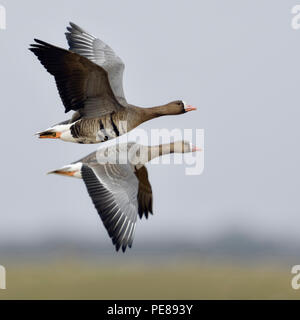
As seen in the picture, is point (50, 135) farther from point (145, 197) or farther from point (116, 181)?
point (145, 197)

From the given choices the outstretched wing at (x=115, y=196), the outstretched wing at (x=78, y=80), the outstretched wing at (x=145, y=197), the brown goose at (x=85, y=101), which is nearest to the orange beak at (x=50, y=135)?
the brown goose at (x=85, y=101)

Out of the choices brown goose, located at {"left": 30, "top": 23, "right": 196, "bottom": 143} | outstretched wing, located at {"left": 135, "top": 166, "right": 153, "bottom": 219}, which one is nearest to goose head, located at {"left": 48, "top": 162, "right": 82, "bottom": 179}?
brown goose, located at {"left": 30, "top": 23, "right": 196, "bottom": 143}

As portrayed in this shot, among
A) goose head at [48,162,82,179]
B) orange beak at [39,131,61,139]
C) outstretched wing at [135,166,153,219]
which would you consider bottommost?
outstretched wing at [135,166,153,219]

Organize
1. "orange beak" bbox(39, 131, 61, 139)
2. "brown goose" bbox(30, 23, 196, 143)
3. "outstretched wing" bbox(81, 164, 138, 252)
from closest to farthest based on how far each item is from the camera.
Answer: "outstretched wing" bbox(81, 164, 138, 252) → "brown goose" bbox(30, 23, 196, 143) → "orange beak" bbox(39, 131, 61, 139)

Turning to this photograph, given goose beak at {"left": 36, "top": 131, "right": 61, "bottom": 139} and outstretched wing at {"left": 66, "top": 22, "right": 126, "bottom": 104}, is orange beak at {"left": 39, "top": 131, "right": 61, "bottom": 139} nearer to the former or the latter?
goose beak at {"left": 36, "top": 131, "right": 61, "bottom": 139}

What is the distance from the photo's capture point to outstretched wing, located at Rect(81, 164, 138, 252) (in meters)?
9.23

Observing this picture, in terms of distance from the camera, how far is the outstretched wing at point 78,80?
32.5 ft

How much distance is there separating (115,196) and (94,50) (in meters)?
3.13

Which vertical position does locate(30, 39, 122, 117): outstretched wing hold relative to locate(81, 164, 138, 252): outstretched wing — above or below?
above

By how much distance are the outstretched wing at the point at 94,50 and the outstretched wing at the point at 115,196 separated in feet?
7.15

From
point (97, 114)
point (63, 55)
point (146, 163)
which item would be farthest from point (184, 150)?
point (63, 55)

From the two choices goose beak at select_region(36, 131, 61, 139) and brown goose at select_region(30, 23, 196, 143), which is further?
goose beak at select_region(36, 131, 61, 139)

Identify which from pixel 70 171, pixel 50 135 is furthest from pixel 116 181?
pixel 50 135

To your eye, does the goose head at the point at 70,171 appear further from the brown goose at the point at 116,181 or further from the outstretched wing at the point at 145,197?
the outstretched wing at the point at 145,197
